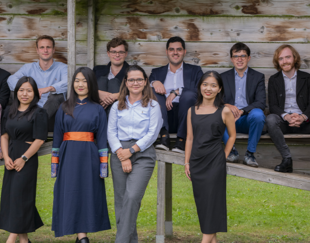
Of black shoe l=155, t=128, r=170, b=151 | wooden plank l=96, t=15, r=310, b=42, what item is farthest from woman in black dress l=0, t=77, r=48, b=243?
wooden plank l=96, t=15, r=310, b=42

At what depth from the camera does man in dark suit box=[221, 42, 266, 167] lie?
4965 mm

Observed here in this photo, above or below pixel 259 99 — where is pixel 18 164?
below

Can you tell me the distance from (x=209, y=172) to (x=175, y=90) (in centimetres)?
143

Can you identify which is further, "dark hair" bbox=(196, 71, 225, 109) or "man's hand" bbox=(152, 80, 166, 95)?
"man's hand" bbox=(152, 80, 166, 95)

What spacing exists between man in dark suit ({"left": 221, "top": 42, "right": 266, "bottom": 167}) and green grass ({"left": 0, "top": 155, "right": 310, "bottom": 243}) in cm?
246

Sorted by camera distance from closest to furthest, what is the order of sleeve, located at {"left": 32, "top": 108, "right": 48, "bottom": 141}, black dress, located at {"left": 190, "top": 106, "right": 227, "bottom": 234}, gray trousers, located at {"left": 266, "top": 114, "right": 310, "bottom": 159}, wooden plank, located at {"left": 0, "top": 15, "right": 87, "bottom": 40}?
black dress, located at {"left": 190, "top": 106, "right": 227, "bottom": 234} < sleeve, located at {"left": 32, "top": 108, "right": 48, "bottom": 141} < gray trousers, located at {"left": 266, "top": 114, "right": 310, "bottom": 159} < wooden plank, located at {"left": 0, "top": 15, "right": 87, "bottom": 40}

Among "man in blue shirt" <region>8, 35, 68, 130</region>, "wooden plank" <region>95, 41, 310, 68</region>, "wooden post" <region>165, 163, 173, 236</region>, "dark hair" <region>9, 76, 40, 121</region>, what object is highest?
"wooden plank" <region>95, 41, 310, 68</region>

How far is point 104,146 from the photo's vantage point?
4457 millimetres

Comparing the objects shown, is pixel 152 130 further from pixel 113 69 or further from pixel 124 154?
pixel 113 69

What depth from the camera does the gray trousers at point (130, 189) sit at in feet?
13.9

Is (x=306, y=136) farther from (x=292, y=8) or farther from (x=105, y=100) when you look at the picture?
(x=105, y=100)

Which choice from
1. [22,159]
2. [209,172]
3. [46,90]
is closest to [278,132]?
[209,172]

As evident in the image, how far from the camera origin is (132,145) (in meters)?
4.35

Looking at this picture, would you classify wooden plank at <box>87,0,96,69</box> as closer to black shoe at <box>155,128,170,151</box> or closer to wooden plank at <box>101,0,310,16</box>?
wooden plank at <box>101,0,310,16</box>
